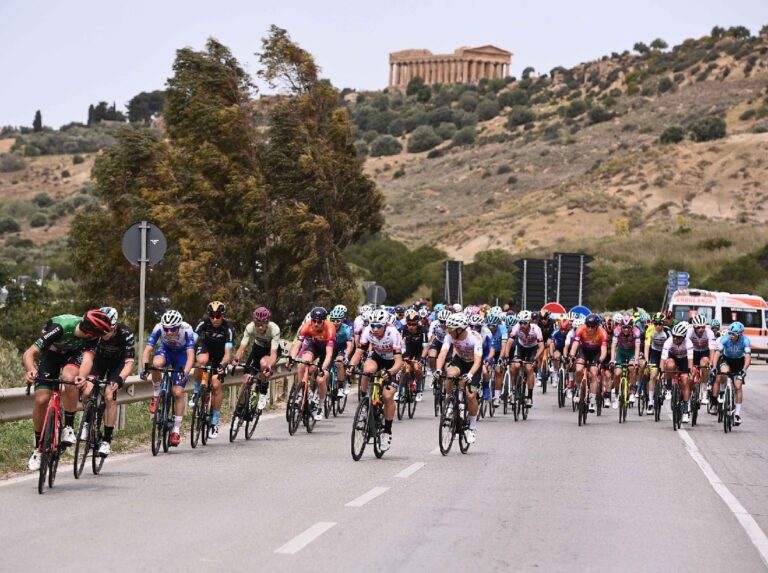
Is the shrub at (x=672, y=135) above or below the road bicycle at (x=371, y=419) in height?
above

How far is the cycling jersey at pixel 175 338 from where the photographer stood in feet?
51.2

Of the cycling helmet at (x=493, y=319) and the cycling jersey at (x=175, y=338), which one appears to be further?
the cycling helmet at (x=493, y=319)

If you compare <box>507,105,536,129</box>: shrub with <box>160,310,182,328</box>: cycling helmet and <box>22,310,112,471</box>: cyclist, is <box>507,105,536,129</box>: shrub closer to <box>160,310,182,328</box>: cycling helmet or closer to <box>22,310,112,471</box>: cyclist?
<box>160,310,182,328</box>: cycling helmet

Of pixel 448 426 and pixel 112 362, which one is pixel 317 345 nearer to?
pixel 448 426

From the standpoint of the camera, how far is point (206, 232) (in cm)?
3828

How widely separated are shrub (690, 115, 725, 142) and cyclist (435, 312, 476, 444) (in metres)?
106

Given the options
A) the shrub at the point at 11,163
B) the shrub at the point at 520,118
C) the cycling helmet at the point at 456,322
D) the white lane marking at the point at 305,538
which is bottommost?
the white lane marking at the point at 305,538

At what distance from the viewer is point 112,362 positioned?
1358 cm

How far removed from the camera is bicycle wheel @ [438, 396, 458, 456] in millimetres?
16062

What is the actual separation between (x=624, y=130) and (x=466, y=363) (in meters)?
120

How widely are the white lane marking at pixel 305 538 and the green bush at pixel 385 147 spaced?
14836 centimetres

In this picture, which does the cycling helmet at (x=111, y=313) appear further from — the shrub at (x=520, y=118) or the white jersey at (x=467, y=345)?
the shrub at (x=520, y=118)

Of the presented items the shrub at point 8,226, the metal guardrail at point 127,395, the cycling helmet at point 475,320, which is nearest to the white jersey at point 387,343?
the metal guardrail at point 127,395

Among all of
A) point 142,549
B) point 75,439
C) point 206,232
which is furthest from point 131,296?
point 142,549
